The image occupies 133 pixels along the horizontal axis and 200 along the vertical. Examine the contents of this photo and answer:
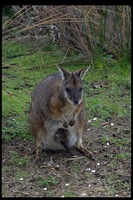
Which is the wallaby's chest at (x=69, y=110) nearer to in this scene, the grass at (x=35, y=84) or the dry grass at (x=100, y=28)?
the grass at (x=35, y=84)

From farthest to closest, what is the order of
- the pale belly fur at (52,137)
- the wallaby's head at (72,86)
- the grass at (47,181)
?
the pale belly fur at (52,137)
the wallaby's head at (72,86)
the grass at (47,181)

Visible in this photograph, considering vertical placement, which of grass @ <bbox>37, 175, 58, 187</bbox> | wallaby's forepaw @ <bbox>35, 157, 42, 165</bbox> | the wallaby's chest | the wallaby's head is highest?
the wallaby's head

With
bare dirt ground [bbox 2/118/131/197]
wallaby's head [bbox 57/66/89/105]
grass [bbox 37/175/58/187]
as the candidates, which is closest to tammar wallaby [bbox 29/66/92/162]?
wallaby's head [bbox 57/66/89/105]

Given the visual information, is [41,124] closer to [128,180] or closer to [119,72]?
[128,180]

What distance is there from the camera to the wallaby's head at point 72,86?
16.0 feet

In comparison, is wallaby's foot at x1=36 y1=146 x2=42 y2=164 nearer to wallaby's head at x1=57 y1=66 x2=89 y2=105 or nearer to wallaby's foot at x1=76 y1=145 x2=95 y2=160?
wallaby's foot at x1=76 y1=145 x2=95 y2=160

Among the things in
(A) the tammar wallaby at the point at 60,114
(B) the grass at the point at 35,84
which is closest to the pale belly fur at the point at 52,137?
(A) the tammar wallaby at the point at 60,114

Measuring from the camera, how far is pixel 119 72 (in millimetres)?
7562

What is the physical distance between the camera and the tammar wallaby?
4.94 meters

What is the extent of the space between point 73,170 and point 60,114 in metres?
0.55

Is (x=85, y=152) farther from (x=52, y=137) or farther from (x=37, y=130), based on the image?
(x=37, y=130)

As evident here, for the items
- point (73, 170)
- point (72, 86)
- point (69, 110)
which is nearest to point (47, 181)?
point (73, 170)
